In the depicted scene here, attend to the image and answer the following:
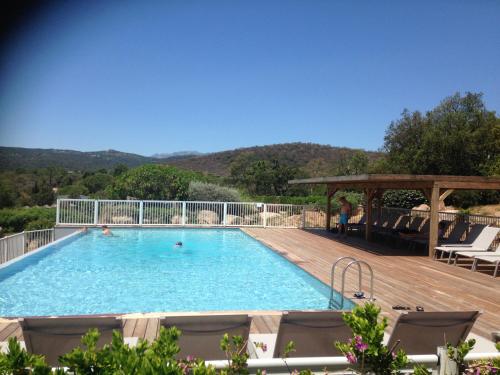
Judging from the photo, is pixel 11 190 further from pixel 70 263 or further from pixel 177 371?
pixel 177 371

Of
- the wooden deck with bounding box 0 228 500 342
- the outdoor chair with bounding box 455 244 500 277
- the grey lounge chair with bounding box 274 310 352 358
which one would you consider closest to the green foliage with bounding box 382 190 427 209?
the wooden deck with bounding box 0 228 500 342

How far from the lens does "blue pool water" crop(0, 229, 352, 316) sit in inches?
274

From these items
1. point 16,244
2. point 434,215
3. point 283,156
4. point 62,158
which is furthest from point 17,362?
point 62,158

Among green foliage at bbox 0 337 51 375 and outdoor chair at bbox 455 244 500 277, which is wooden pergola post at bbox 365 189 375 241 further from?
green foliage at bbox 0 337 51 375

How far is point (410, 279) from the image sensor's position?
24.1 ft

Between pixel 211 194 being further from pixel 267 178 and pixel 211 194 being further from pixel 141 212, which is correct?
pixel 267 178

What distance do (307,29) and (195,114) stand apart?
21313 millimetres

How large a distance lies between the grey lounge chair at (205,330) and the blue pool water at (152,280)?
3468 millimetres

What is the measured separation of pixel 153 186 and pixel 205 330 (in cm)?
2172

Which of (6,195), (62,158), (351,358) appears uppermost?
(62,158)

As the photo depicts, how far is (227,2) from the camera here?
16281 mm

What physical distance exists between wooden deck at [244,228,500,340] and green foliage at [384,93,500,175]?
703 inches

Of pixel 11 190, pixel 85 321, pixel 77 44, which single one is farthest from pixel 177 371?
pixel 11 190

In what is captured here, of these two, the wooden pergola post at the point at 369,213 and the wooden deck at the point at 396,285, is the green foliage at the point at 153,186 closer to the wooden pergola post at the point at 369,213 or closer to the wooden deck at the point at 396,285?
the wooden deck at the point at 396,285
